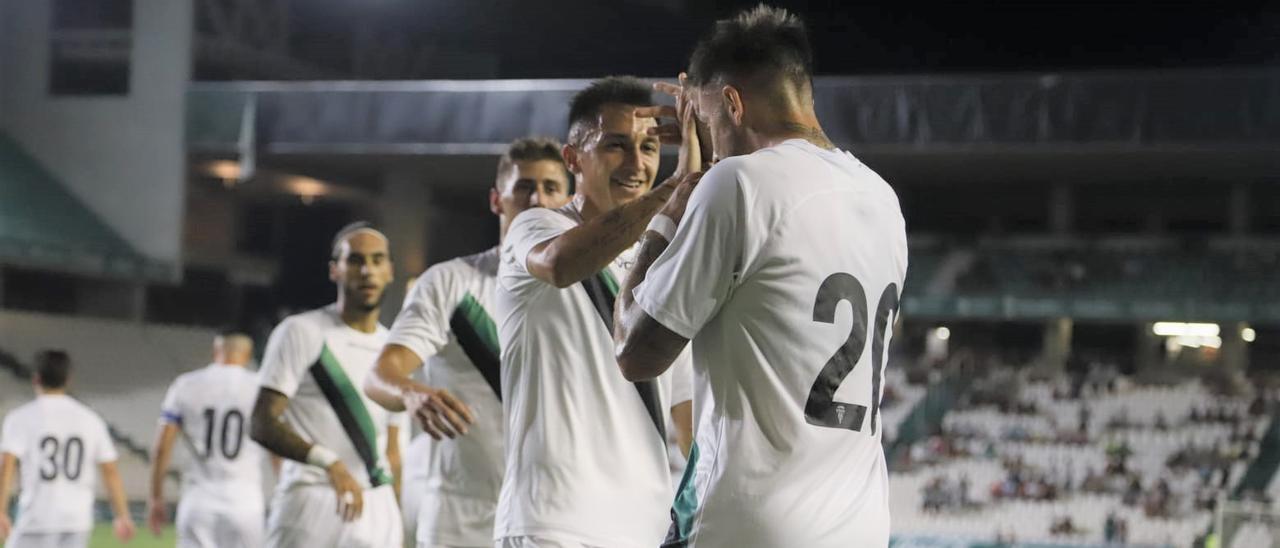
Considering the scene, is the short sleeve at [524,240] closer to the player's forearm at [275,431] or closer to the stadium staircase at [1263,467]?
the player's forearm at [275,431]

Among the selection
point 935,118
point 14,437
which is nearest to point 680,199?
point 14,437

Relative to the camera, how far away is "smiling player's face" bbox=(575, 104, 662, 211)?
335 cm

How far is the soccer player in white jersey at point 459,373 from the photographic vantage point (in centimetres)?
421

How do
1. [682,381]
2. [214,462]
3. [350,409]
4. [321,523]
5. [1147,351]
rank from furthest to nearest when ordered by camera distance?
1. [1147,351]
2. [214,462]
3. [350,409]
4. [321,523]
5. [682,381]

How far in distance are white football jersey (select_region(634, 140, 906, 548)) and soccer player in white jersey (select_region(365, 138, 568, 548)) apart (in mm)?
1871

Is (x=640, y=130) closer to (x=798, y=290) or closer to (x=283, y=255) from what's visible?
(x=798, y=290)

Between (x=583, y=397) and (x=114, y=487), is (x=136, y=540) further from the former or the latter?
(x=583, y=397)

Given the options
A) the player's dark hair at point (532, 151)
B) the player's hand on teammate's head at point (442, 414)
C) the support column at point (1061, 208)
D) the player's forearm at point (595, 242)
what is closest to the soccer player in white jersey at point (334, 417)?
the player's dark hair at point (532, 151)

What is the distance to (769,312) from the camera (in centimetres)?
→ 230

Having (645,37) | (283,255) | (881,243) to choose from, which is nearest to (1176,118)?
(645,37)

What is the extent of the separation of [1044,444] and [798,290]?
15817 millimetres

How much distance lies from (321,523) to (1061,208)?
15.4 m

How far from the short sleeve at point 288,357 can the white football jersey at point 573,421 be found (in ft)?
7.45

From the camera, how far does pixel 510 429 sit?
3.31m
